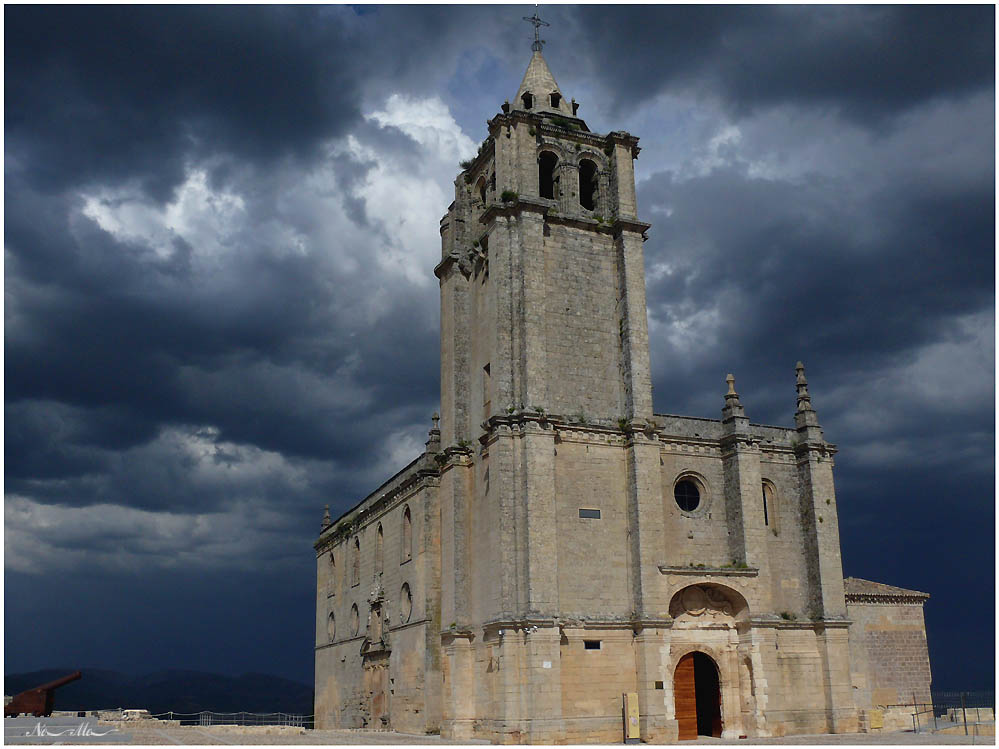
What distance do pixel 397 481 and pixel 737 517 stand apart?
14.0 metres

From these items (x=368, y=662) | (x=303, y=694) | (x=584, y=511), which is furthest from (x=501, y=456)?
(x=303, y=694)

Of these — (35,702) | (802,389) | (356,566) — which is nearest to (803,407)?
(802,389)

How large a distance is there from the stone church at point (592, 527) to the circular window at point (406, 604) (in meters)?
0.08

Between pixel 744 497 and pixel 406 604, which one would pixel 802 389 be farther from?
pixel 406 604

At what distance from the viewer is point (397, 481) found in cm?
3859

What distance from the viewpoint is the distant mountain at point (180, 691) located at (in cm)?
13038

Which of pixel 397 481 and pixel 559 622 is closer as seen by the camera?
pixel 559 622

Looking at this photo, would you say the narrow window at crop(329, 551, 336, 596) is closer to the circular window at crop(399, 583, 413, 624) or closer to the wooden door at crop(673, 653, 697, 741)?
the circular window at crop(399, 583, 413, 624)

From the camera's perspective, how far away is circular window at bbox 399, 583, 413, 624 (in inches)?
1378

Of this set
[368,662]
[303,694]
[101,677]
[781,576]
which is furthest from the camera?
[101,677]

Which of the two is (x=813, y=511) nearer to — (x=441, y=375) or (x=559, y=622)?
(x=559, y=622)

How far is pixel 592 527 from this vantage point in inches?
1152

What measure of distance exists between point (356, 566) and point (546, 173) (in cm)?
2041

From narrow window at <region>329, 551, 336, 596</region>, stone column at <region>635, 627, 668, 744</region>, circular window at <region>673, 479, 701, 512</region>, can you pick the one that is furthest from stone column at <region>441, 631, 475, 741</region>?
narrow window at <region>329, 551, 336, 596</region>
